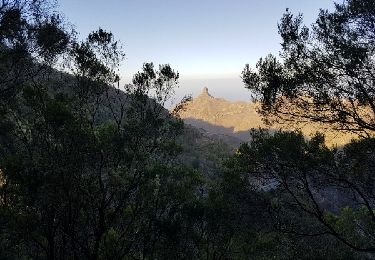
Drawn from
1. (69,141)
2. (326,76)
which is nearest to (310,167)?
(326,76)

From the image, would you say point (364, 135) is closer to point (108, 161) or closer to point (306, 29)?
point (306, 29)

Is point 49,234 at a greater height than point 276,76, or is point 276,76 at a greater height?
point 276,76

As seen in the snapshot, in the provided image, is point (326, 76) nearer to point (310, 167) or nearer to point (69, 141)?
point (310, 167)

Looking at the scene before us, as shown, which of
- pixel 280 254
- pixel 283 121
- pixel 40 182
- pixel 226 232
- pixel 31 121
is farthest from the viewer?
pixel 280 254

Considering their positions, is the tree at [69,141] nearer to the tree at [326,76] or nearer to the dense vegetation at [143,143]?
the dense vegetation at [143,143]

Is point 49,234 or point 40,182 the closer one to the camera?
point 40,182

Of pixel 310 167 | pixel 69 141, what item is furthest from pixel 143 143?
pixel 310 167

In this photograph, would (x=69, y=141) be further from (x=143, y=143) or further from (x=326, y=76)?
(x=326, y=76)

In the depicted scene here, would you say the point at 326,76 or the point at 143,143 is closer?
the point at 326,76

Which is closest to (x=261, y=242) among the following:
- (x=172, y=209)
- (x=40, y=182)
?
(x=172, y=209)

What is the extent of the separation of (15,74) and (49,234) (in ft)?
20.4

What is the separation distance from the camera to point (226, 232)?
73.6ft

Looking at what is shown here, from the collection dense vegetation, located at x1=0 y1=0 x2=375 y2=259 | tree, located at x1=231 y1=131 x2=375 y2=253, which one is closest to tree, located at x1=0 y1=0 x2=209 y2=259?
dense vegetation, located at x1=0 y1=0 x2=375 y2=259

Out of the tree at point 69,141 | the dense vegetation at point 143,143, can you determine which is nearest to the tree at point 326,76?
the dense vegetation at point 143,143
